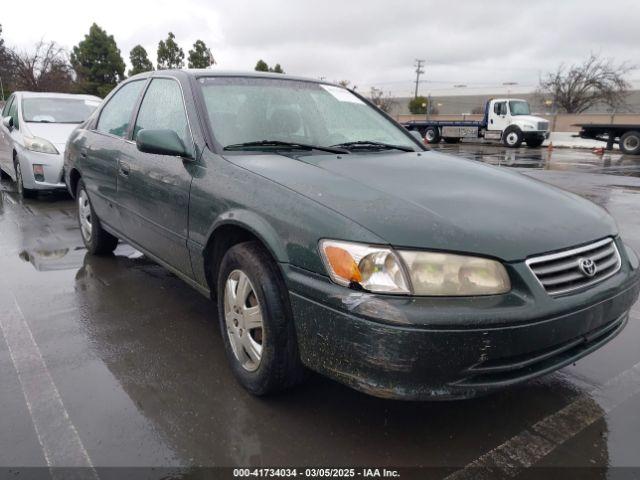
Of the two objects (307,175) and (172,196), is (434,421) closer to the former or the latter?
(307,175)

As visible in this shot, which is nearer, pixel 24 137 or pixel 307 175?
pixel 307 175

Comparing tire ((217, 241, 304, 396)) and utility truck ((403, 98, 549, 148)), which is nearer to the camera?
tire ((217, 241, 304, 396))

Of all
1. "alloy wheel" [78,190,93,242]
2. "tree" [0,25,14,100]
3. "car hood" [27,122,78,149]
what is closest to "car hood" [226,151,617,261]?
"alloy wheel" [78,190,93,242]

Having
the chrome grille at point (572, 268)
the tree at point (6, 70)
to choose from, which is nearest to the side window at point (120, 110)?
the chrome grille at point (572, 268)

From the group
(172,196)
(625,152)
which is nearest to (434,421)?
(172,196)

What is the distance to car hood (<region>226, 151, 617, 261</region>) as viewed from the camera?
1993mm

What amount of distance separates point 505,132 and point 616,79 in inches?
1241

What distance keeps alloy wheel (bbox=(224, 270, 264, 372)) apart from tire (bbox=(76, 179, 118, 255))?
248 cm

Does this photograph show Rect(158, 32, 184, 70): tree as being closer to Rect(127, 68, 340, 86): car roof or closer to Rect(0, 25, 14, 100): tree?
Rect(0, 25, 14, 100): tree

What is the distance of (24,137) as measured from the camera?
23.3ft

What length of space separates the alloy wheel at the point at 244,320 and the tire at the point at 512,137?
24144mm

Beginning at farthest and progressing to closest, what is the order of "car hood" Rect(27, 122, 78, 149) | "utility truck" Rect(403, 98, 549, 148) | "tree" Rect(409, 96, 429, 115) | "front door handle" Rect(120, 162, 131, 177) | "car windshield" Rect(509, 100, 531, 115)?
"tree" Rect(409, 96, 429, 115)
"car windshield" Rect(509, 100, 531, 115)
"utility truck" Rect(403, 98, 549, 148)
"car hood" Rect(27, 122, 78, 149)
"front door handle" Rect(120, 162, 131, 177)

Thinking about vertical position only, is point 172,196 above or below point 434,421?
above

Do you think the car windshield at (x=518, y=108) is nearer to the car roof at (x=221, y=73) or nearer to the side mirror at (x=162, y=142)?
the car roof at (x=221, y=73)
